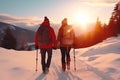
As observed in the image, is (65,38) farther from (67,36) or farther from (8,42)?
(8,42)

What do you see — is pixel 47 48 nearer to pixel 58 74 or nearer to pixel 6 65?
pixel 58 74

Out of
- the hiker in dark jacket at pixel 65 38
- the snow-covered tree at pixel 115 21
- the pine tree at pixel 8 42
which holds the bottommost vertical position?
the pine tree at pixel 8 42

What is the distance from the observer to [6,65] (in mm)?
13273

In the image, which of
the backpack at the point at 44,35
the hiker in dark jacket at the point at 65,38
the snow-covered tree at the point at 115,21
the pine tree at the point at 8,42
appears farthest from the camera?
the pine tree at the point at 8,42

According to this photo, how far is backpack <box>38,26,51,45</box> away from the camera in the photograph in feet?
38.8

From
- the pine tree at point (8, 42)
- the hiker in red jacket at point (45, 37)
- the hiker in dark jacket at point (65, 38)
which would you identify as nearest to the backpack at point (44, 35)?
the hiker in red jacket at point (45, 37)

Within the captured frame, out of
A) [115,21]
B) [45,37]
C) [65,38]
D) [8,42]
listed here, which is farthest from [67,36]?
[8,42]

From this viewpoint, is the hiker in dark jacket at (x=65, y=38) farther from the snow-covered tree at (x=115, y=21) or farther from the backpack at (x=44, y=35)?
the snow-covered tree at (x=115, y=21)

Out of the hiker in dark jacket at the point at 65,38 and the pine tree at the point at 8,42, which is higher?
the hiker in dark jacket at the point at 65,38

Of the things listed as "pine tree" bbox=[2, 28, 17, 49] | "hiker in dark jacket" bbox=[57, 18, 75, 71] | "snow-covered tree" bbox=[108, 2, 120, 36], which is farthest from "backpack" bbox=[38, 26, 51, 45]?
"pine tree" bbox=[2, 28, 17, 49]

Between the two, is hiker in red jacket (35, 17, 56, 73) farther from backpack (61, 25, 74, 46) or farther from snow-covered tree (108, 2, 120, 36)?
snow-covered tree (108, 2, 120, 36)

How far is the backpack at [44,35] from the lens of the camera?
38.8 ft

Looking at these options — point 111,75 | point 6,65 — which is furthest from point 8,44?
point 111,75

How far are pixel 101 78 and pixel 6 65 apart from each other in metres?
5.01
